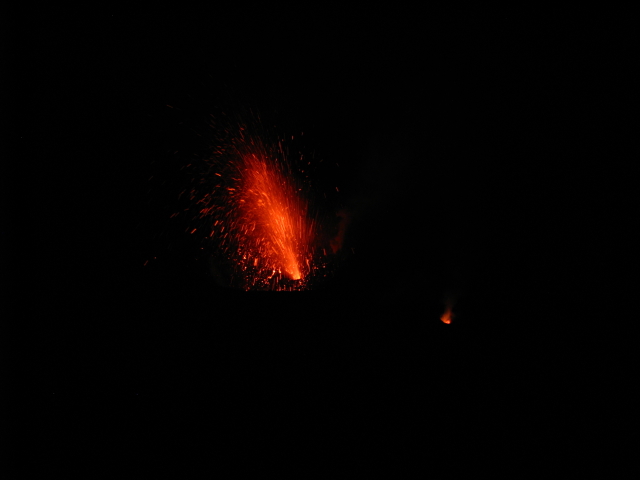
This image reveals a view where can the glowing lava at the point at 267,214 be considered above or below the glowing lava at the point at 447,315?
above

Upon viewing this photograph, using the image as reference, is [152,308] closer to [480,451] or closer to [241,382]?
[241,382]

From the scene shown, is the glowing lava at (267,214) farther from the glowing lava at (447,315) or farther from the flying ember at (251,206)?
the glowing lava at (447,315)

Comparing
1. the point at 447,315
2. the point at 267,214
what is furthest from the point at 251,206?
the point at 447,315

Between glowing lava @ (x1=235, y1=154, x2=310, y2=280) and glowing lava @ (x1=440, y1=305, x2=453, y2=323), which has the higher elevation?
glowing lava @ (x1=235, y1=154, x2=310, y2=280)

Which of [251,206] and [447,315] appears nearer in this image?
[447,315]

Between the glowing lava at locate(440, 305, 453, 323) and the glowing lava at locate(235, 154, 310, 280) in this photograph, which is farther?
the glowing lava at locate(235, 154, 310, 280)

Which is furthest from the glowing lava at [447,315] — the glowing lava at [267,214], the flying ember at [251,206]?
the glowing lava at [267,214]

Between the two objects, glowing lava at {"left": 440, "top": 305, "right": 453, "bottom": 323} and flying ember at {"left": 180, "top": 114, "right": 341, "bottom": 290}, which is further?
flying ember at {"left": 180, "top": 114, "right": 341, "bottom": 290}

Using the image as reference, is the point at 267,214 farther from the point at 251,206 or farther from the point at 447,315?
the point at 447,315

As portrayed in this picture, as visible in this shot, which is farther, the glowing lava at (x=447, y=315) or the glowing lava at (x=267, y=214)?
the glowing lava at (x=267, y=214)

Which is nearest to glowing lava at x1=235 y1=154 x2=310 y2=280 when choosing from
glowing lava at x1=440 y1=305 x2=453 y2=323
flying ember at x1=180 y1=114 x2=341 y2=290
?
flying ember at x1=180 y1=114 x2=341 y2=290

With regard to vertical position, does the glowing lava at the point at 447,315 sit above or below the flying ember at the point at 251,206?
below

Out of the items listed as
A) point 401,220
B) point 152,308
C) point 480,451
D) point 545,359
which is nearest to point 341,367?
point 480,451

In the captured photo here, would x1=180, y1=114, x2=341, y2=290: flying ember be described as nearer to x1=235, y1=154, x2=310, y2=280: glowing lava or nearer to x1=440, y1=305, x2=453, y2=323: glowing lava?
x1=235, y1=154, x2=310, y2=280: glowing lava
